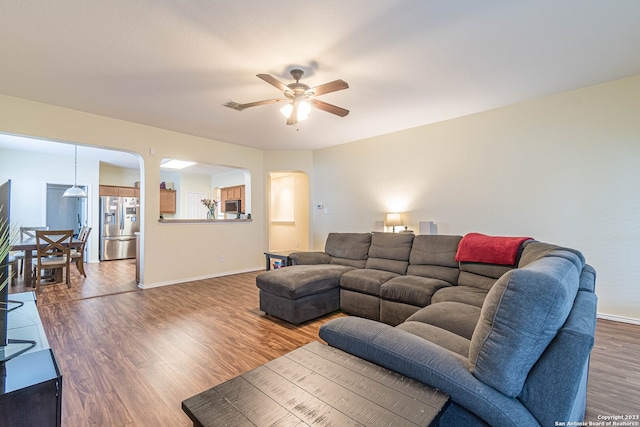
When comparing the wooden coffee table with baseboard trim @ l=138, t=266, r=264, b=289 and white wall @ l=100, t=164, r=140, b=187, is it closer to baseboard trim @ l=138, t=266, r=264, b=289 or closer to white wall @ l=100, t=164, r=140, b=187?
baseboard trim @ l=138, t=266, r=264, b=289

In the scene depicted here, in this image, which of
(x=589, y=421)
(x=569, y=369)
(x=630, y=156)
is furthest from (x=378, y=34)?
(x=630, y=156)

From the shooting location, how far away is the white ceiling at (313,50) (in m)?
1.98

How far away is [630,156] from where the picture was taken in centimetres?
300

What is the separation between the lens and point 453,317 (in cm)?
192

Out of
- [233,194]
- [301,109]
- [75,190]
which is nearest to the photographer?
[301,109]

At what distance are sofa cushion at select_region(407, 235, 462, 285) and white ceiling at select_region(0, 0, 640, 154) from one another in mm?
1763

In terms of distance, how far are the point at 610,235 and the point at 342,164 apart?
398 centimetres

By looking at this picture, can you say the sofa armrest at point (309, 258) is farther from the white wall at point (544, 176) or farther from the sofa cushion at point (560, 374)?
the sofa cushion at point (560, 374)

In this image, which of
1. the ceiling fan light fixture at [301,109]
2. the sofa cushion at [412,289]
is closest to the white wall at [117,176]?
the ceiling fan light fixture at [301,109]

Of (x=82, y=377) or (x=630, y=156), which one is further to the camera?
(x=630, y=156)

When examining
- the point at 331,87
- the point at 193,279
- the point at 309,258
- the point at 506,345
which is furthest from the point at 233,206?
the point at 506,345

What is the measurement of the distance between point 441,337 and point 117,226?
834 centimetres

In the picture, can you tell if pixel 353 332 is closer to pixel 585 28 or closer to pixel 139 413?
pixel 139 413

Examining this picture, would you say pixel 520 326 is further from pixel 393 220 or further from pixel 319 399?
pixel 393 220
